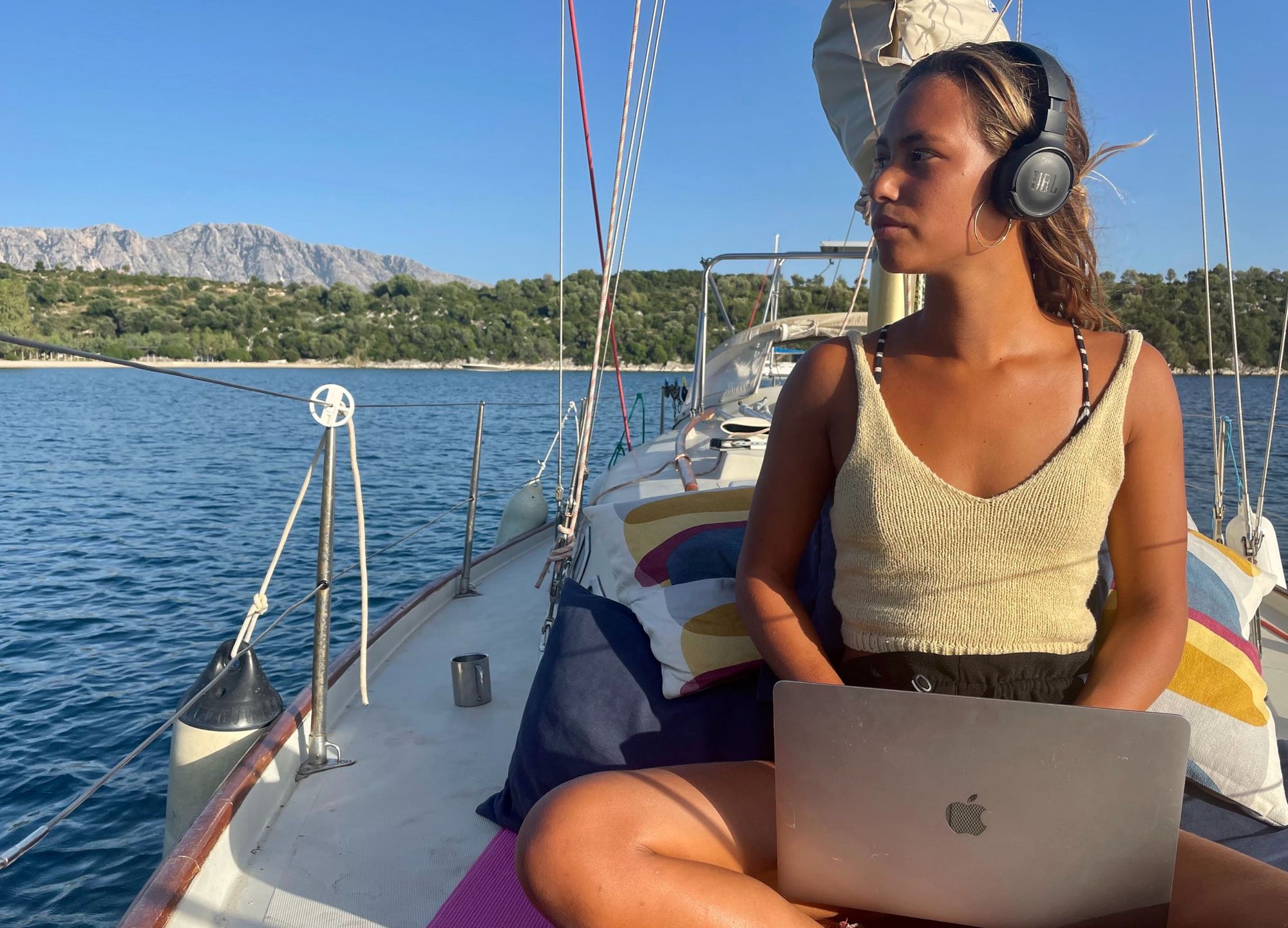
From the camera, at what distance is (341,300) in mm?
73000

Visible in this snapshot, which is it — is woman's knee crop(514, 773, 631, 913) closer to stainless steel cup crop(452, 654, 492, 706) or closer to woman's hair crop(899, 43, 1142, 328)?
woman's hair crop(899, 43, 1142, 328)

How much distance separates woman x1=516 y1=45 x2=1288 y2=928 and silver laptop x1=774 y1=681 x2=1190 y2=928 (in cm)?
12

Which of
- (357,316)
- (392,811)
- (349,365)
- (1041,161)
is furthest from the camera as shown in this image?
(357,316)

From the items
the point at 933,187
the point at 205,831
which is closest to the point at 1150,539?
the point at 933,187

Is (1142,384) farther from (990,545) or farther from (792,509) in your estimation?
(792,509)

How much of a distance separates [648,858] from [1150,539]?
78cm

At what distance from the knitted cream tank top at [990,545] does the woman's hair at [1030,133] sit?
154 mm

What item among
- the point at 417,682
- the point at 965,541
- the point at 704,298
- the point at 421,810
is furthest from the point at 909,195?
the point at 704,298

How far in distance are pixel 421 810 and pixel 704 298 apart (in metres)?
3.98

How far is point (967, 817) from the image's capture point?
976 mm

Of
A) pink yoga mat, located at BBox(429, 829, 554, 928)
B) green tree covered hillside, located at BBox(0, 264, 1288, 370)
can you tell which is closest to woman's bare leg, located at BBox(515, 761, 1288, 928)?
pink yoga mat, located at BBox(429, 829, 554, 928)

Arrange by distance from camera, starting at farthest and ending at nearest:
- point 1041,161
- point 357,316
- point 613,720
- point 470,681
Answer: point 357,316, point 470,681, point 613,720, point 1041,161

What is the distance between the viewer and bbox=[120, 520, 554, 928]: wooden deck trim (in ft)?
4.65

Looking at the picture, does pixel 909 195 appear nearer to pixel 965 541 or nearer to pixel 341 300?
pixel 965 541
